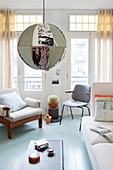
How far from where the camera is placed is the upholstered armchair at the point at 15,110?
3223mm

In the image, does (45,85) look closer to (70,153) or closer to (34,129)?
(34,129)

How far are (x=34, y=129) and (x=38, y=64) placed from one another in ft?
7.82

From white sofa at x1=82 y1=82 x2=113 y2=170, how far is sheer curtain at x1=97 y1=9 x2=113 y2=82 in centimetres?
123

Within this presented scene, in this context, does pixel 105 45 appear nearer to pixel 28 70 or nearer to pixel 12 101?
pixel 28 70

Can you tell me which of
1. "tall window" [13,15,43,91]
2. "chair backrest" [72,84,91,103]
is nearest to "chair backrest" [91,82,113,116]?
"chair backrest" [72,84,91,103]

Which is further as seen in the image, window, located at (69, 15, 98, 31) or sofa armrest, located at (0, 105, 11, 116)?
window, located at (69, 15, 98, 31)

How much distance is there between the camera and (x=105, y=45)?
4.42 m

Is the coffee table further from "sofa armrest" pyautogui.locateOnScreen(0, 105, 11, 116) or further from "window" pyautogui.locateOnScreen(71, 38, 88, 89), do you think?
"window" pyautogui.locateOnScreen(71, 38, 88, 89)

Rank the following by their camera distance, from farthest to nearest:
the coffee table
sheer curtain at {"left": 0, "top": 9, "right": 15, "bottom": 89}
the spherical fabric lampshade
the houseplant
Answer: sheer curtain at {"left": 0, "top": 9, "right": 15, "bottom": 89}, the houseplant, the coffee table, the spherical fabric lampshade

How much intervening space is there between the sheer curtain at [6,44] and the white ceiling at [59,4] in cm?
25

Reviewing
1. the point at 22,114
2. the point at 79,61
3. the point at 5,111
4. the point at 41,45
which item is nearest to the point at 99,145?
the point at 41,45

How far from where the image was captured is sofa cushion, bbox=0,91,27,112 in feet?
11.8

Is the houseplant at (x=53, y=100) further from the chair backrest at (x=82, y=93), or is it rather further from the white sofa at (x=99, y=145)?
the white sofa at (x=99, y=145)

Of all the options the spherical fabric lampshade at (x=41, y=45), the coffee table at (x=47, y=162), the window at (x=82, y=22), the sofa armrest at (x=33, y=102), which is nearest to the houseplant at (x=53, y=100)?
the sofa armrest at (x=33, y=102)
